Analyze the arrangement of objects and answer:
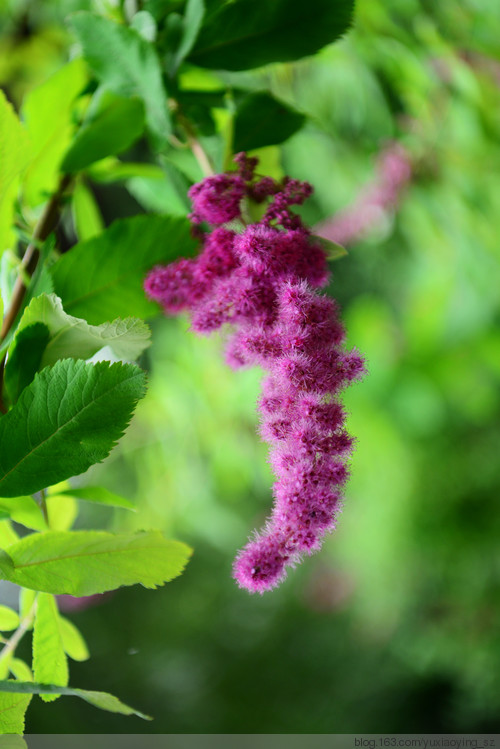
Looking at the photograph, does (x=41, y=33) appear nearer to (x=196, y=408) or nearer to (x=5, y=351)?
(x=196, y=408)

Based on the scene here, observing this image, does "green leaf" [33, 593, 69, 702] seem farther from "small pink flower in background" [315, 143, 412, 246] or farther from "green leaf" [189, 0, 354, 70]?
"small pink flower in background" [315, 143, 412, 246]

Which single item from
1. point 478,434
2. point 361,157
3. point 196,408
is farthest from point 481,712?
point 361,157

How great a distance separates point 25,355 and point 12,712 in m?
0.10

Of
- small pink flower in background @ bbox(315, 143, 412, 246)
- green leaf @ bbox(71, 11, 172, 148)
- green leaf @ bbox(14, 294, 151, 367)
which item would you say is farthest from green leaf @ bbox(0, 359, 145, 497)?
small pink flower in background @ bbox(315, 143, 412, 246)

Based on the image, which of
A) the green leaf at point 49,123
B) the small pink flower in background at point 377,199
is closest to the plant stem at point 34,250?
the green leaf at point 49,123

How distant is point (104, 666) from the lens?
53.6 inches

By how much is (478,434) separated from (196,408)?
1.76 feet

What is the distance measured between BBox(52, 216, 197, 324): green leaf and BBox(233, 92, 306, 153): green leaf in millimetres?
46

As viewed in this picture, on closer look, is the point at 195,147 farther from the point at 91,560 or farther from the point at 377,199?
the point at 377,199

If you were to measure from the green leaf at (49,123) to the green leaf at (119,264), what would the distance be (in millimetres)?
78

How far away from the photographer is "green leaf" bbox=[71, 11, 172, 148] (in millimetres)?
230

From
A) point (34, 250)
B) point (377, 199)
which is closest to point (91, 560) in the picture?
point (34, 250)

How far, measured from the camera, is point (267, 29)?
9.1 inches

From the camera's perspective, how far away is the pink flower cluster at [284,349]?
161mm
